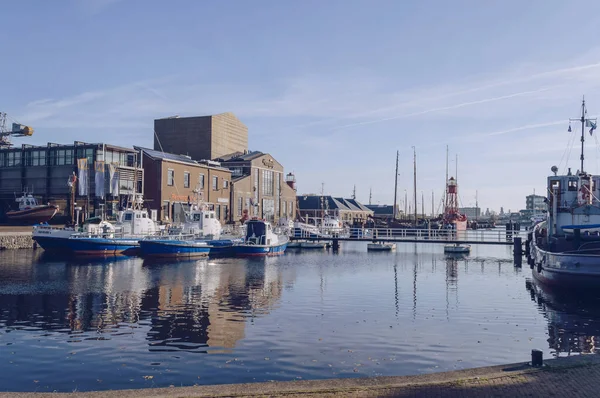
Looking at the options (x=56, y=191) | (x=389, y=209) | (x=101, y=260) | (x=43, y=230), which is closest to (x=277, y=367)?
(x=101, y=260)

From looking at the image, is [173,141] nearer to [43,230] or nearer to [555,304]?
[43,230]

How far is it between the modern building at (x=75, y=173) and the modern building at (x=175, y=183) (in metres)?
1.66

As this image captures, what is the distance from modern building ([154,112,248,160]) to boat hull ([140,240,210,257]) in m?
47.5

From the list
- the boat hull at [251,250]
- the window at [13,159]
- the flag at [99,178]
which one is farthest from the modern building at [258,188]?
the window at [13,159]

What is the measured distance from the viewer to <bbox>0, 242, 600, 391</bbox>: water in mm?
14734

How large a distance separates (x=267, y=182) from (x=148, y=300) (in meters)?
70.9

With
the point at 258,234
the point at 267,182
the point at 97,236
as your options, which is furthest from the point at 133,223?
the point at 267,182

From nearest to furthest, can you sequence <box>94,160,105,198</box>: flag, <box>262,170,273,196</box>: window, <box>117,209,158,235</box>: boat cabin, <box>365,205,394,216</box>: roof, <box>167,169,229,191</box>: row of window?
<box>117,209,158,235</box>: boat cabin
<box>94,160,105,198</box>: flag
<box>167,169,229,191</box>: row of window
<box>262,170,273,196</box>: window
<box>365,205,394,216</box>: roof

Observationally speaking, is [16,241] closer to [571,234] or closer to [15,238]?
[15,238]

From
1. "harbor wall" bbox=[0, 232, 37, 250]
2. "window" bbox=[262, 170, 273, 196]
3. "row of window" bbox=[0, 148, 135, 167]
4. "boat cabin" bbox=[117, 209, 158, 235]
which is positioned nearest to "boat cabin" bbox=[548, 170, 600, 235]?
"boat cabin" bbox=[117, 209, 158, 235]

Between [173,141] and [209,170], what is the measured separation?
24.2 metres

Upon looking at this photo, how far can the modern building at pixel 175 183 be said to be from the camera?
73125 mm

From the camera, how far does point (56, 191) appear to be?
7406 centimetres

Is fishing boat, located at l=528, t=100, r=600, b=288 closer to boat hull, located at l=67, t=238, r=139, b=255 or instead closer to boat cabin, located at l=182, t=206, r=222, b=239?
boat cabin, located at l=182, t=206, r=222, b=239
